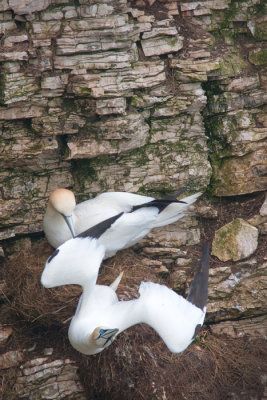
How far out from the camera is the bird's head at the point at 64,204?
7.82 metres

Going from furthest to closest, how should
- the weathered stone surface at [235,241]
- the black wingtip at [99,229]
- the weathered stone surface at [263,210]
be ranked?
the weathered stone surface at [263,210], the weathered stone surface at [235,241], the black wingtip at [99,229]

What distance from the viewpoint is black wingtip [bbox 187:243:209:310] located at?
755 cm

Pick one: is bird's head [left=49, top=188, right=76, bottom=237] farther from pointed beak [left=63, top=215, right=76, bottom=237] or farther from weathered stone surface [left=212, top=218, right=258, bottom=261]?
weathered stone surface [left=212, top=218, right=258, bottom=261]

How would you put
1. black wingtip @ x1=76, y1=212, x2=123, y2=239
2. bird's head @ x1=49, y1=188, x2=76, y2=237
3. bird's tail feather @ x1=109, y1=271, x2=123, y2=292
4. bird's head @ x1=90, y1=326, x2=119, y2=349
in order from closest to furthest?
bird's head @ x1=90, y1=326, x2=119, y2=349 → black wingtip @ x1=76, y1=212, x2=123, y2=239 → bird's head @ x1=49, y1=188, x2=76, y2=237 → bird's tail feather @ x1=109, y1=271, x2=123, y2=292

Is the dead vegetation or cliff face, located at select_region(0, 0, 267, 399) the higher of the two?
cliff face, located at select_region(0, 0, 267, 399)

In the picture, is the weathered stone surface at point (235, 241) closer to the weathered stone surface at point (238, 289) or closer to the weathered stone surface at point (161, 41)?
the weathered stone surface at point (238, 289)

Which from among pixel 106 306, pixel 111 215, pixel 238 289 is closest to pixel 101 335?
pixel 106 306

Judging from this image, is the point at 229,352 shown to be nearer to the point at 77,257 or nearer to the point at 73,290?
the point at 73,290

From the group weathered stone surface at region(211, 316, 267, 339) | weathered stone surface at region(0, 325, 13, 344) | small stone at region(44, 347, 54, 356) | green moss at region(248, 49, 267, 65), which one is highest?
green moss at region(248, 49, 267, 65)

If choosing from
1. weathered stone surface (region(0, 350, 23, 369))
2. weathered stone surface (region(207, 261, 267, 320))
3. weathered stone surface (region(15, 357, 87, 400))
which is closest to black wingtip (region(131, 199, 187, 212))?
weathered stone surface (region(207, 261, 267, 320))

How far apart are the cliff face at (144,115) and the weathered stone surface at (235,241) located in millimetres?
112

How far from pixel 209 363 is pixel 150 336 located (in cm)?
78

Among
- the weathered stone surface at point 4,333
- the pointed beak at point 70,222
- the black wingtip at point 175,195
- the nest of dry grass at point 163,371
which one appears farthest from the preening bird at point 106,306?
the weathered stone surface at point 4,333

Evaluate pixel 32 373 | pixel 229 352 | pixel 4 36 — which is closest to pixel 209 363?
pixel 229 352
